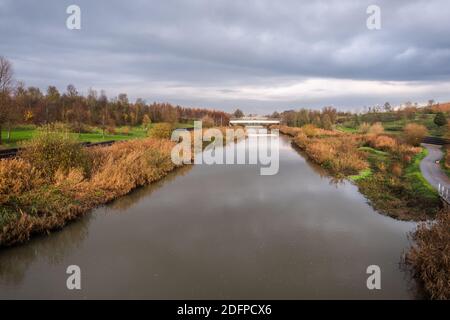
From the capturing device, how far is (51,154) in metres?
14.4

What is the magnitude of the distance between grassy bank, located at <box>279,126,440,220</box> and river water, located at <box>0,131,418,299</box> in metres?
1.20

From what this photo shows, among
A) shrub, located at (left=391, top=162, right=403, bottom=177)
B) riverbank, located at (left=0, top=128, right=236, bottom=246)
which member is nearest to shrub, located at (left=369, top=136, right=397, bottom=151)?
shrub, located at (left=391, top=162, right=403, bottom=177)

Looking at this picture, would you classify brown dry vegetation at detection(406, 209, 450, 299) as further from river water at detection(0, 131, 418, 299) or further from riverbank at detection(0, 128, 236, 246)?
riverbank at detection(0, 128, 236, 246)

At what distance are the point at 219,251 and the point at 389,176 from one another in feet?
49.5

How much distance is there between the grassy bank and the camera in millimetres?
12976

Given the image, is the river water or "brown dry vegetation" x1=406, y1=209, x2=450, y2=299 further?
the river water

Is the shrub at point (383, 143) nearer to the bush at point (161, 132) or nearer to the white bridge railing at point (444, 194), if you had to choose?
the white bridge railing at point (444, 194)

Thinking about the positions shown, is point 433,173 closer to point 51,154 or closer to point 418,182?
point 418,182

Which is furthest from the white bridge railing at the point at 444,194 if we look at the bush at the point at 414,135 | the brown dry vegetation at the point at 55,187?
the bush at the point at 414,135

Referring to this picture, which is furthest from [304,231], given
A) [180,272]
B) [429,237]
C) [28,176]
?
[28,176]

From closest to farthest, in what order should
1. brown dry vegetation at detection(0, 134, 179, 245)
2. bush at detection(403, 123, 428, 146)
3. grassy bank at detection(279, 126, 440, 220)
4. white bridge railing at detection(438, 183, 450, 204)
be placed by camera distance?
brown dry vegetation at detection(0, 134, 179, 245) < white bridge railing at detection(438, 183, 450, 204) < grassy bank at detection(279, 126, 440, 220) < bush at detection(403, 123, 428, 146)

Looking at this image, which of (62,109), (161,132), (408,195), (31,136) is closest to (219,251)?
(408,195)
